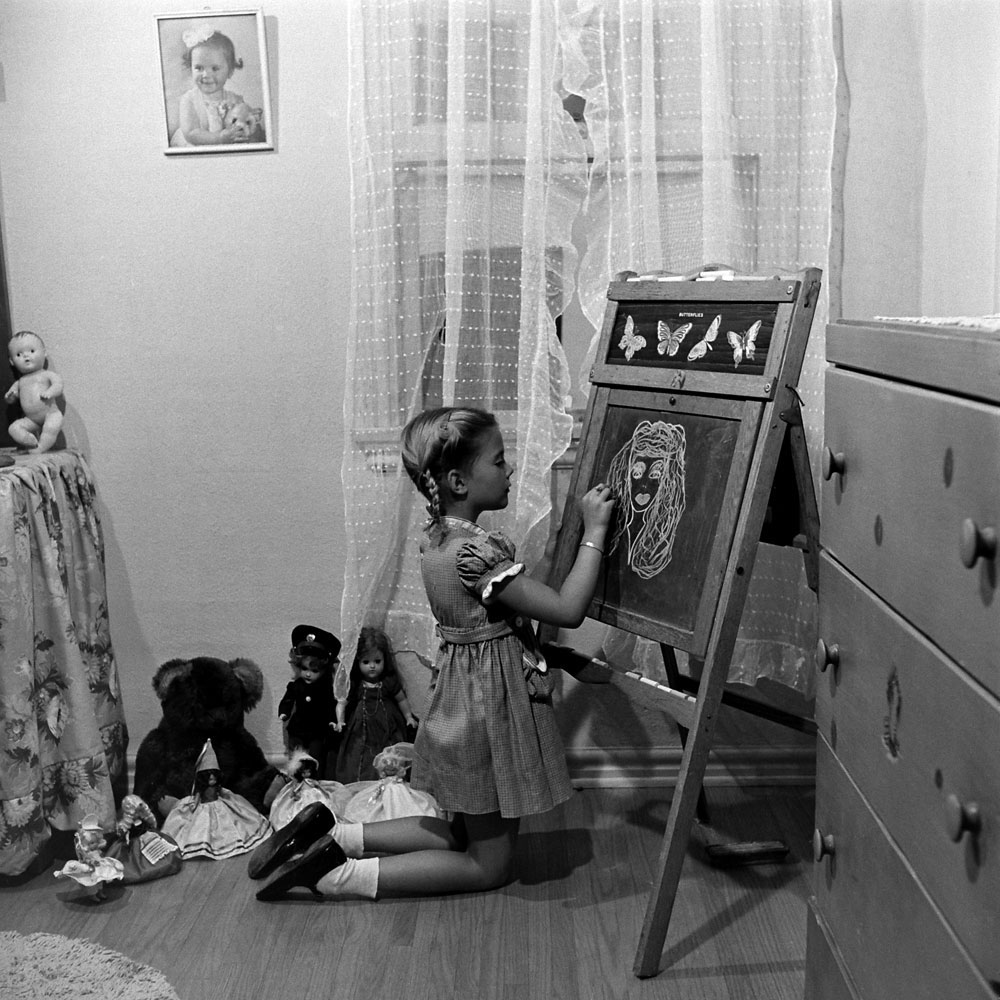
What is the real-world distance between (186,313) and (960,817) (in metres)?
1.93

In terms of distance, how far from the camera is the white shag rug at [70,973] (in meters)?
1.83

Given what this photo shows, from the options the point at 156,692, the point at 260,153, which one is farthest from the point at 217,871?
the point at 260,153

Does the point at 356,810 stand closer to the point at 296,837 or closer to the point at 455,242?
the point at 296,837

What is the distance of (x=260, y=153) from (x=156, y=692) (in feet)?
3.80

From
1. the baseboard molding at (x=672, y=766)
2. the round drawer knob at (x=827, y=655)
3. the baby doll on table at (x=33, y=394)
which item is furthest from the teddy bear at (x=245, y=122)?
the round drawer knob at (x=827, y=655)

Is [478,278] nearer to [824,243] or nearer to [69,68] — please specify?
[824,243]

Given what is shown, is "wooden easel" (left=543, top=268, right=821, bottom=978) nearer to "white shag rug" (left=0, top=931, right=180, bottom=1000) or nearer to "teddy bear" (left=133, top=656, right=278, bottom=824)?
"white shag rug" (left=0, top=931, right=180, bottom=1000)

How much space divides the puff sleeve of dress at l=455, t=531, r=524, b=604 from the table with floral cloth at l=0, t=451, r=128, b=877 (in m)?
0.81

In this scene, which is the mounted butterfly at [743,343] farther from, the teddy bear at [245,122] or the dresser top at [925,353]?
the teddy bear at [245,122]

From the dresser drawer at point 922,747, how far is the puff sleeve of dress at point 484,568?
69 cm

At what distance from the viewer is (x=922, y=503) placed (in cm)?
110

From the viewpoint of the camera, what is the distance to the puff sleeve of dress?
6.57 ft

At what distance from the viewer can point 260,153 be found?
7.88ft

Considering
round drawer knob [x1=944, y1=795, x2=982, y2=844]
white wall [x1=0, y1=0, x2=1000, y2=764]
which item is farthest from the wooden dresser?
white wall [x1=0, y1=0, x2=1000, y2=764]
